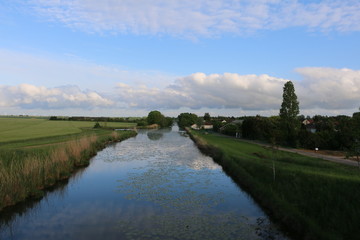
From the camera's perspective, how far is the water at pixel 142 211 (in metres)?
11.0

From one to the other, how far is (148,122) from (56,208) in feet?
414

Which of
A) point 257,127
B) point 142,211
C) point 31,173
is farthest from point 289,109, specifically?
point 31,173

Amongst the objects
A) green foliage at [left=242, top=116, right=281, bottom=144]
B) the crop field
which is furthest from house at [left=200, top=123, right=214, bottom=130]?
green foliage at [left=242, top=116, right=281, bottom=144]

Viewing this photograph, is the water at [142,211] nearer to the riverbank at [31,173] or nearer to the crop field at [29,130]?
the riverbank at [31,173]

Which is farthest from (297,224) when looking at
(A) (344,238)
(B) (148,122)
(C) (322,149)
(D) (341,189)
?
(B) (148,122)

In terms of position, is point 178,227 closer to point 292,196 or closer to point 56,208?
point 292,196

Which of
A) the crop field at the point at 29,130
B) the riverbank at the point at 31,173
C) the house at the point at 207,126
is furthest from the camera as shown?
the house at the point at 207,126

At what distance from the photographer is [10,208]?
13.8m

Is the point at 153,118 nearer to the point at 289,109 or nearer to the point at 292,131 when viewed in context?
the point at 289,109

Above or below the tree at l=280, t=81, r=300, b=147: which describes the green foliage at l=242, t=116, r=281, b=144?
below

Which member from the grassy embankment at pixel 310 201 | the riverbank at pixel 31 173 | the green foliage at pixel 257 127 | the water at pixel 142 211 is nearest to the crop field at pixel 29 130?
the riverbank at pixel 31 173

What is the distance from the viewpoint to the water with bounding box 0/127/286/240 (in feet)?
36.0

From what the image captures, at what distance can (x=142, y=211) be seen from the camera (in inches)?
534

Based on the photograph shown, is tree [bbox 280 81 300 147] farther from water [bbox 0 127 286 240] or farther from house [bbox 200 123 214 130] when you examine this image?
house [bbox 200 123 214 130]
